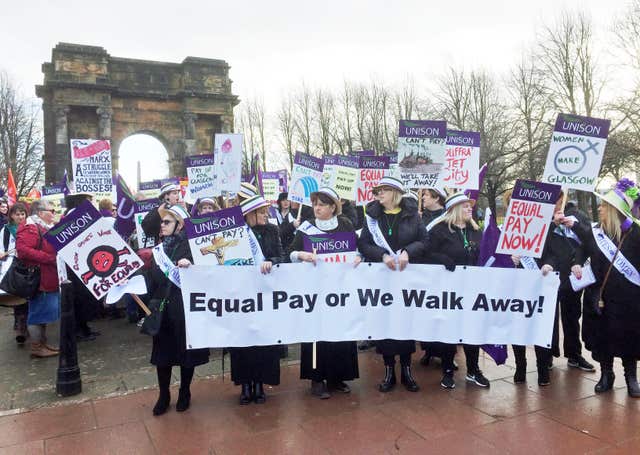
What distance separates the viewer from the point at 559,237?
5359 mm

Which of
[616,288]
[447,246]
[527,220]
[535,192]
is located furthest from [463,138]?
[616,288]

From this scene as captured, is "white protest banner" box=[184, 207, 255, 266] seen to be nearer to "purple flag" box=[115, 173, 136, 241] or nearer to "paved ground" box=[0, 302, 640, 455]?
"paved ground" box=[0, 302, 640, 455]

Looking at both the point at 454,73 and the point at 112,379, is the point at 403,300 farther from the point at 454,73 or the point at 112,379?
the point at 454,73

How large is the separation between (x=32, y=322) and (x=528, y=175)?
27.9 meters

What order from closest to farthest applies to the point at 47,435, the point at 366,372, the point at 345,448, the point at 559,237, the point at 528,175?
the point at 345,448 → the point at 47,435 → the point at 559,237 → the point at 366,372 → the point at 528,175

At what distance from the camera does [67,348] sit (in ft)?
16.7

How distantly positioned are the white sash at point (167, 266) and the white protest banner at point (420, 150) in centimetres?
356

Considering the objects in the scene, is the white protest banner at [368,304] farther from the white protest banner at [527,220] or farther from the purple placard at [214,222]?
the purple placard at [214,222]

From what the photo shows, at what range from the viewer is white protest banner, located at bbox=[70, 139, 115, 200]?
1023 centimetres

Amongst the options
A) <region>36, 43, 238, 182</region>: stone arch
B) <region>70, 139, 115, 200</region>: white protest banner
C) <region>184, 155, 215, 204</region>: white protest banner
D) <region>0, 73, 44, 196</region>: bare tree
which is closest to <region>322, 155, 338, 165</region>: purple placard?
<region>184, 155, 215, 204</region>: white protest banner

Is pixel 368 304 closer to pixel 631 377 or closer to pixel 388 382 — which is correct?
pixel 388 382

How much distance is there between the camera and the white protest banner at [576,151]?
541 cm

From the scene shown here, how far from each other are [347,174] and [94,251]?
16.1 feet

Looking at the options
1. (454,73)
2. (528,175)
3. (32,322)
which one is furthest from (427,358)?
(454,73)
